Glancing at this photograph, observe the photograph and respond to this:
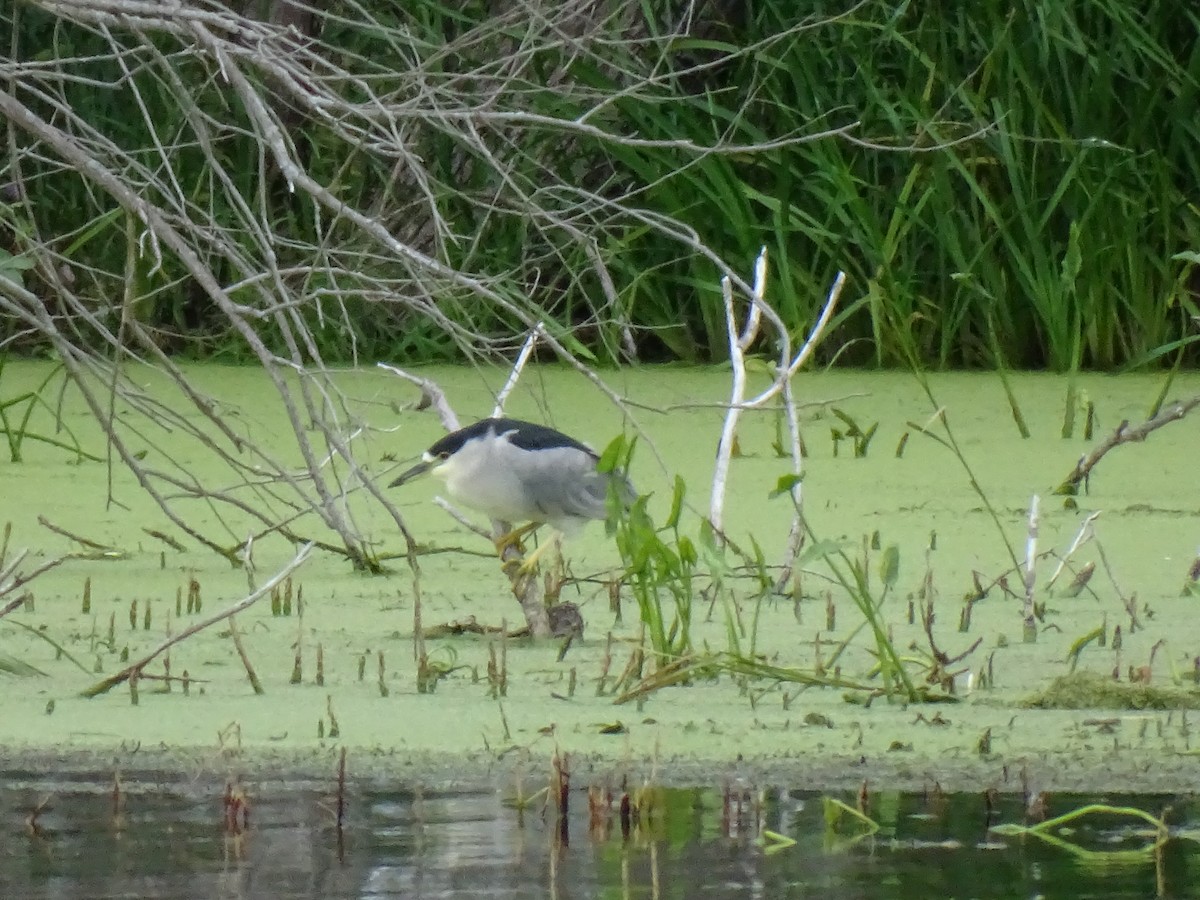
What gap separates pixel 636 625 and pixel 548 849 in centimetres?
118

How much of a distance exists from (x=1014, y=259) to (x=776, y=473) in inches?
57.8

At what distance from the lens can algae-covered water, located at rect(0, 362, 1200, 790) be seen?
2.69m

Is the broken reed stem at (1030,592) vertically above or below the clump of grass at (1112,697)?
above

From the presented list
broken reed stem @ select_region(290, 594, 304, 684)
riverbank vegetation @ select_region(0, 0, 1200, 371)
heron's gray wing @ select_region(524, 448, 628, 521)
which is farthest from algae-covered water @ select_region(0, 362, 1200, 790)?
riverbank vegetation @ select_region(0, 0, 1200, 371)

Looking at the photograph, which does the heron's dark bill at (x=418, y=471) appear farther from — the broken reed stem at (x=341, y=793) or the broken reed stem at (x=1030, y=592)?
the broken reed stem at (x=341, y=793)

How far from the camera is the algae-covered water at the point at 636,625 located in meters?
2.69

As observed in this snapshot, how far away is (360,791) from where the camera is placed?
256 cm

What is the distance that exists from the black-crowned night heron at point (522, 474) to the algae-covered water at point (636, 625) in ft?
0.37

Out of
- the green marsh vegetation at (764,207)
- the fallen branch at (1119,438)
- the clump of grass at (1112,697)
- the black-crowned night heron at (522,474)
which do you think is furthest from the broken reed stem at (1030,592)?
the green marsh vegetation at (764,207)

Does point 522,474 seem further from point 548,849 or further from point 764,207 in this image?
point 764,207

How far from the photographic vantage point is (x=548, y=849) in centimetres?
232

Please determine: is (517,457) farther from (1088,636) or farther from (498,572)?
(1088,636)

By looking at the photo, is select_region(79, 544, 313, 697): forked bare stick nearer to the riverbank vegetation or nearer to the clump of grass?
the clump of grass

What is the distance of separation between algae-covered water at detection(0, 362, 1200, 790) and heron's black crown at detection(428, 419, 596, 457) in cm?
13
